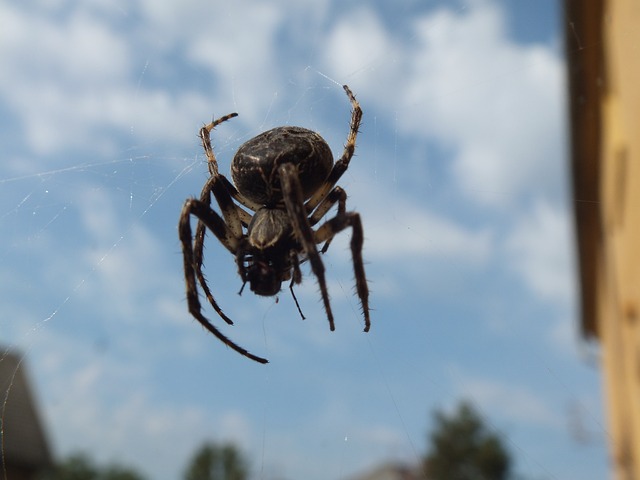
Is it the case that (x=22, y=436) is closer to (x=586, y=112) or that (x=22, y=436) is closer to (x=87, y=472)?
(x=586, y=112)

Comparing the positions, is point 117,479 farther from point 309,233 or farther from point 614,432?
point 309,233

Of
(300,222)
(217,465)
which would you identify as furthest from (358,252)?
(217,465)

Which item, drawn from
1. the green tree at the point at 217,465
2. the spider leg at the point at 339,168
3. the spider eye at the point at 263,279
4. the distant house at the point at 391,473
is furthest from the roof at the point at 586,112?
the green tree at the point at 217,465

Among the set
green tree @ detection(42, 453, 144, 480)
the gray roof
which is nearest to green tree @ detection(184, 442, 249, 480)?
green tree @ detection(42, 453, 144, 480)

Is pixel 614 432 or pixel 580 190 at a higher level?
pixel 580 190

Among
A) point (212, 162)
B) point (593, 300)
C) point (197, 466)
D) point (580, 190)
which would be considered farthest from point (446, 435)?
point (212, 162)

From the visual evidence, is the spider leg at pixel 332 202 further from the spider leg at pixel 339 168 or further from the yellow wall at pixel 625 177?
the yellow wall at pixel 625 177

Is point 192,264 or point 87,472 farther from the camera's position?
point 87,472
